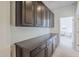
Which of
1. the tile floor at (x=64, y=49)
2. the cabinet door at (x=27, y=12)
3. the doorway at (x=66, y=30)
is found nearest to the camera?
the cabinet door at (x=27, y=12)

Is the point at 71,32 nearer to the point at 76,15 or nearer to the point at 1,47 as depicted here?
the point at 76,15

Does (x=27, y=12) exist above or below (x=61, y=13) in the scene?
below

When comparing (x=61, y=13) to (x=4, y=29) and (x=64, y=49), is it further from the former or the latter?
(x=4, y=29)

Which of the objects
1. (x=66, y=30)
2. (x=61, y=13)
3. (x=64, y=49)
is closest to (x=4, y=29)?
(x=66, y=30)

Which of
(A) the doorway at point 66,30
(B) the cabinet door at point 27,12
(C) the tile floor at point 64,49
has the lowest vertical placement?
(C) the tile floor at point 64,49

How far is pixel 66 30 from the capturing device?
2984 mm

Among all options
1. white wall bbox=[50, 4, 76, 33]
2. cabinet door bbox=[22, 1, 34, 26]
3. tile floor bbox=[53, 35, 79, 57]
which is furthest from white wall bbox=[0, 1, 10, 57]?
tile floor bbox=[53, 35, 79, 57]

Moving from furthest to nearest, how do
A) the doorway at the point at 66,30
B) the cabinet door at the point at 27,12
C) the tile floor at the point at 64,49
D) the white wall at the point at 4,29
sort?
1. the tile floor at the point at 64,49
2. the doorway at the point at 66,30
3. the cabinet door at the point at 27,12
4. the white wall at the point at 4,29

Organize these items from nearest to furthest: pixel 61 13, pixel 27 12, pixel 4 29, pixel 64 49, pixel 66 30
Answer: pixel 4 29
pixel 27 12
pixel 66 30
pixel 61 13
pixel 64 49

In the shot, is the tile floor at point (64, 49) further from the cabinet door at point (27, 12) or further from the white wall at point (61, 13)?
the cabinet door at point (27, 12)

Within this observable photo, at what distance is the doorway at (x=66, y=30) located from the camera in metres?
3.02

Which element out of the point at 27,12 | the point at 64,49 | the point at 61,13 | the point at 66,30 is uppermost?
the point at 61,13

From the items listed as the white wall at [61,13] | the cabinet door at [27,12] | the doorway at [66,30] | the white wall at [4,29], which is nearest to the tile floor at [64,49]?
the doorway at [66,30]

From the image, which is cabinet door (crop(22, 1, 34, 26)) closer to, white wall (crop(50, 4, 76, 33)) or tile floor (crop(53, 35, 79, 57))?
white wall (crop(50, 4, 76, 33))
